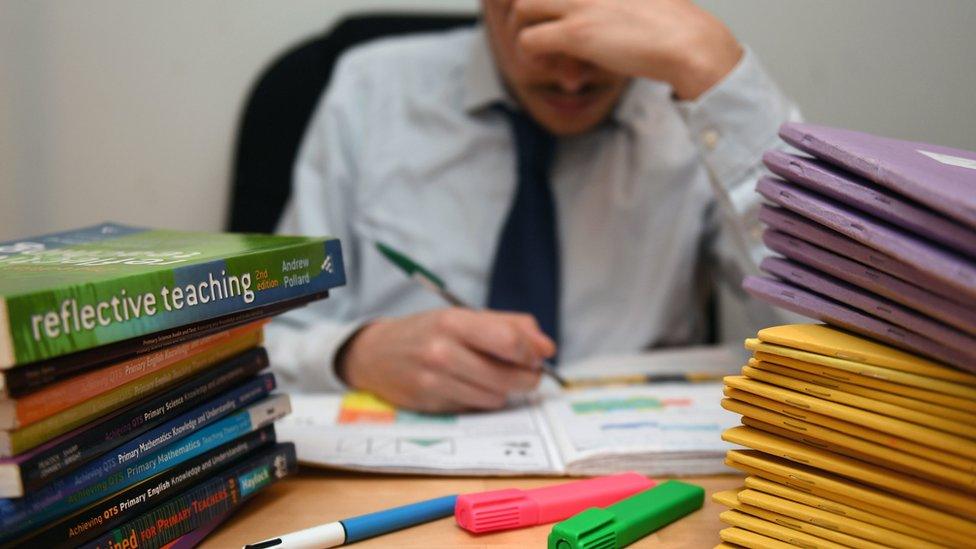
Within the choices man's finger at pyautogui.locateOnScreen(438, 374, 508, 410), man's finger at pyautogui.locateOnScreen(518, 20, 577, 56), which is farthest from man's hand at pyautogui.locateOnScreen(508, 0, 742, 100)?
man's finger at pyautogui.locateOnScreen(438, 374, 508, 410)

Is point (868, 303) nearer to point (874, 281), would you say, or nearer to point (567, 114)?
point (874, 281)

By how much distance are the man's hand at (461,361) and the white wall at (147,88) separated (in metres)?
0.64

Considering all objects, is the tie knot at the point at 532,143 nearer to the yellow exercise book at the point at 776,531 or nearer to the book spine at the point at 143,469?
the book spine at the point at 143,469

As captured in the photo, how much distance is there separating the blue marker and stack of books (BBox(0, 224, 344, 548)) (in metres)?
0.08

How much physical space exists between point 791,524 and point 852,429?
7 centimetres

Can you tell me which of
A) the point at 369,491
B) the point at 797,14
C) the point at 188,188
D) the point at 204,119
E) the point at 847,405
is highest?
the point at 797,14

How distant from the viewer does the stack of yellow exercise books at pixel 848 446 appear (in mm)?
440

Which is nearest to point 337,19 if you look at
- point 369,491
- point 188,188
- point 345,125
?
point 345,125

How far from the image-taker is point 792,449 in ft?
1.59

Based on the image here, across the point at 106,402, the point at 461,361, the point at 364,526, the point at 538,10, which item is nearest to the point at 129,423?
the point at 106,402

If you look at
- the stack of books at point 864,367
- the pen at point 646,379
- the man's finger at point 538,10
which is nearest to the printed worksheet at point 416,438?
the pen at point 646,379

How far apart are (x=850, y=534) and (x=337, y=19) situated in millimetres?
1157

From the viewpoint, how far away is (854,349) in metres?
0.46

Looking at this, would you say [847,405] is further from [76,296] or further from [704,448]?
[76,296]
